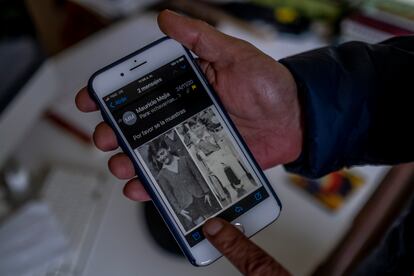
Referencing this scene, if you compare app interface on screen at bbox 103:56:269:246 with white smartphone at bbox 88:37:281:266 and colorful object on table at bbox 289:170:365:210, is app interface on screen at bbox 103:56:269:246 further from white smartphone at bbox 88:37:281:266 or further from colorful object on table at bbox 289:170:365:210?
colorful object on table at bbox 289:170:365:210

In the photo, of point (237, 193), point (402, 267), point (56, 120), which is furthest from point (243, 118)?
point (56, 120)

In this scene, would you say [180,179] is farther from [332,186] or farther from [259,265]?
[332,186]

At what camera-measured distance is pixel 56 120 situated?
2.40ft

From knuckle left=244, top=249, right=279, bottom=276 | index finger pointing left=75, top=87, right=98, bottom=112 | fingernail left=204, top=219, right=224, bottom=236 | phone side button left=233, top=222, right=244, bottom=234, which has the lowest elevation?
knuckle left=244, top=249, right=279, bottom=276

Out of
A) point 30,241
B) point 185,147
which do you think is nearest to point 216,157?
point 185,147

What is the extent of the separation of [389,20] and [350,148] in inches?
15.1

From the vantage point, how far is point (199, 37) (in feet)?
1.45

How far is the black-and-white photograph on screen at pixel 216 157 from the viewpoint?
16.9 inches

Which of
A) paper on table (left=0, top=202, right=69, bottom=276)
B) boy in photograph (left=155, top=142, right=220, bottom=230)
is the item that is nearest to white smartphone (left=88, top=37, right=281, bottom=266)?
boy in photograph (left=155, top=142, right=220, bottom=230)

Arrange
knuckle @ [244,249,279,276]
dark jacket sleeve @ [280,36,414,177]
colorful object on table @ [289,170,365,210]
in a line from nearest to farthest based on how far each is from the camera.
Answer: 1. knuckle @ [244,249,279,276]
2. dark jacket sleeve @ [280,36,414,177]
3. colorful object on table @ [289,170,365,210]

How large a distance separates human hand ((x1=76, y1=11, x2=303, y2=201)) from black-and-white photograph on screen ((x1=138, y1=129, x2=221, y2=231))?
0.03 metres

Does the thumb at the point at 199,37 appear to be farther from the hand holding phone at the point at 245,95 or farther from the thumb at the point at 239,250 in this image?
the thumb at the point at 239,250

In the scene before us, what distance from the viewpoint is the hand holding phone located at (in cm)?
43

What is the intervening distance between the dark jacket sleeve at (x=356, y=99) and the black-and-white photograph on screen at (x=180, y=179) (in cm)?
15
